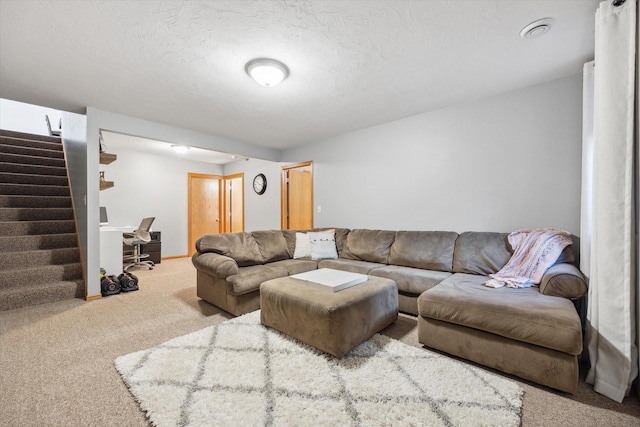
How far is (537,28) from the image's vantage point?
190 centimetres

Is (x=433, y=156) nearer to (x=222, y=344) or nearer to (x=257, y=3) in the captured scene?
(x=257, y=3)

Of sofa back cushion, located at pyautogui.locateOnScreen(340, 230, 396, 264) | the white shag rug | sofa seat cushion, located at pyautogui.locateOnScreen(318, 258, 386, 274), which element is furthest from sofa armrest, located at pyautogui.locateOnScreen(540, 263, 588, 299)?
sofa back cushion, located at pyautogui.locateOnScreen(340, 230, 396, 264)

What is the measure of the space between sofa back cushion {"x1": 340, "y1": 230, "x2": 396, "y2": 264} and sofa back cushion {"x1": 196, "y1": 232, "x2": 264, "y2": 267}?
1266mm

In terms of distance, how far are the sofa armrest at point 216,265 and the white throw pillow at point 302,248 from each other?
3.64ft

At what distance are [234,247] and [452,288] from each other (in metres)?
2.44

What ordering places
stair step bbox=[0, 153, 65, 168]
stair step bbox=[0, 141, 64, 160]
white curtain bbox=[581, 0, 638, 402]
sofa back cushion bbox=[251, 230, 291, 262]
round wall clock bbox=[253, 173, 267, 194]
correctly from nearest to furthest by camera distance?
white curtain bbox=[581, 0, 638, 402]
sofa back cushion bbox=[251, 230, 291, 262]
stair step bbox=[0, 153, 65, 168]
stair step bbox=[0, 141, 64, 160]
round wall clock bbox=[253, 173, 267, 194]

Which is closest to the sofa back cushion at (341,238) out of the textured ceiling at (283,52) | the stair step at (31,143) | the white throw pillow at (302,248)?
the white throw pillow at (302,248)

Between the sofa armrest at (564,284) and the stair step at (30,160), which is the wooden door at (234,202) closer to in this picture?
the stair step at (30,160)

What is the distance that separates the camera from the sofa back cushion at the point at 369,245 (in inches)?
141

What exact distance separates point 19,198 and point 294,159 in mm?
4300

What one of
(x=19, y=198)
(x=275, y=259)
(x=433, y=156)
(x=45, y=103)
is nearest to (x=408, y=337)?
(x=275, y=259)

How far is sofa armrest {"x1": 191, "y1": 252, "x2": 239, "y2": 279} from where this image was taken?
2822 millimetres

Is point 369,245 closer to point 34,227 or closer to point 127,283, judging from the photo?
point 127,283

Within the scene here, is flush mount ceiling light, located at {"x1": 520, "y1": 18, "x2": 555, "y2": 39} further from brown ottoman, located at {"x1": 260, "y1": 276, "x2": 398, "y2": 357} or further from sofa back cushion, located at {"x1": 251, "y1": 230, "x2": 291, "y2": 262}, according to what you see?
sofa back cushion, located at {"x1": 251, "y1": 230, "x2": 291, "y2": 262}
